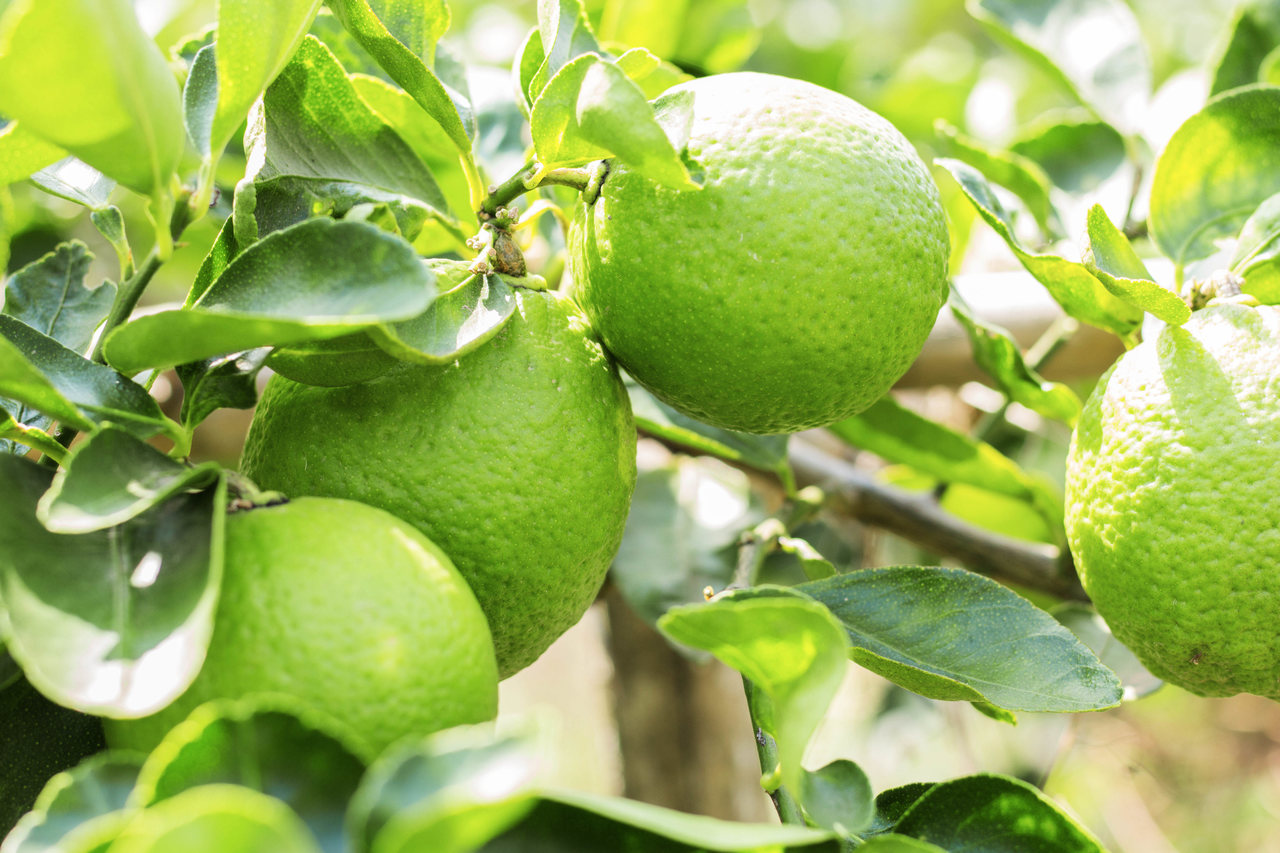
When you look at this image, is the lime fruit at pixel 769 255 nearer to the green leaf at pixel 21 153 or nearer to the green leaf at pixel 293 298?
the green leaf at pixel 293 298

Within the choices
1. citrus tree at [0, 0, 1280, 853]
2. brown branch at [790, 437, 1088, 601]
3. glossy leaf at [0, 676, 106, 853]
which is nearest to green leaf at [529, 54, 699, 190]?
citrus tree at [0, 0, 1280, 853]

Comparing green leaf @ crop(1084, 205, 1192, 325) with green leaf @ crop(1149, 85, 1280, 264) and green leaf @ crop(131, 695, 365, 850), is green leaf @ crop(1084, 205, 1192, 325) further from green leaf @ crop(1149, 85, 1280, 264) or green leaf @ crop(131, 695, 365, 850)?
green leaf @ crop(131, 695, 365, 850)

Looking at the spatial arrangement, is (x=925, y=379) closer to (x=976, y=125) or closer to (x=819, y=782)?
(x=976, y=125)

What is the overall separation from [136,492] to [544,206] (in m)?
0.27

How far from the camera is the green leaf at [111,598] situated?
308 mm

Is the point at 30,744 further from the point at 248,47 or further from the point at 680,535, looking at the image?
the point at 680,535

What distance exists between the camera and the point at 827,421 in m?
0.54

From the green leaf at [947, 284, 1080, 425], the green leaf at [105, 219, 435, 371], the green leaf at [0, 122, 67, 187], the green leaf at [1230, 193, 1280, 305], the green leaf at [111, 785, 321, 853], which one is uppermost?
the green leaf at [0, 122, 67, 187]

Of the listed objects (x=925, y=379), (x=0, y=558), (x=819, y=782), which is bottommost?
(x=925, y=379)

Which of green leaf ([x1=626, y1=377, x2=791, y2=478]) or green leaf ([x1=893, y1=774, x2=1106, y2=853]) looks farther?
green leaf ([x1=626, y1=377, x2=791, y2=478])

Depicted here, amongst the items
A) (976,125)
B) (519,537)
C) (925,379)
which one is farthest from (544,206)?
(976,125)

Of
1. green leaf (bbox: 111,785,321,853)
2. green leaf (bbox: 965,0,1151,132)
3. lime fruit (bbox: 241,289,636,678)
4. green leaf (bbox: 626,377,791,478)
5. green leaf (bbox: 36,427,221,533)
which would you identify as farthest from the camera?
green leaf (bbox: 965,0,1151,132)

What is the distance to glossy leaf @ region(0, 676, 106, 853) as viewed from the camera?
16.6 inches

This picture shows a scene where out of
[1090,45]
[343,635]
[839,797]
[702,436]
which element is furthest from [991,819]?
[1090,45]
